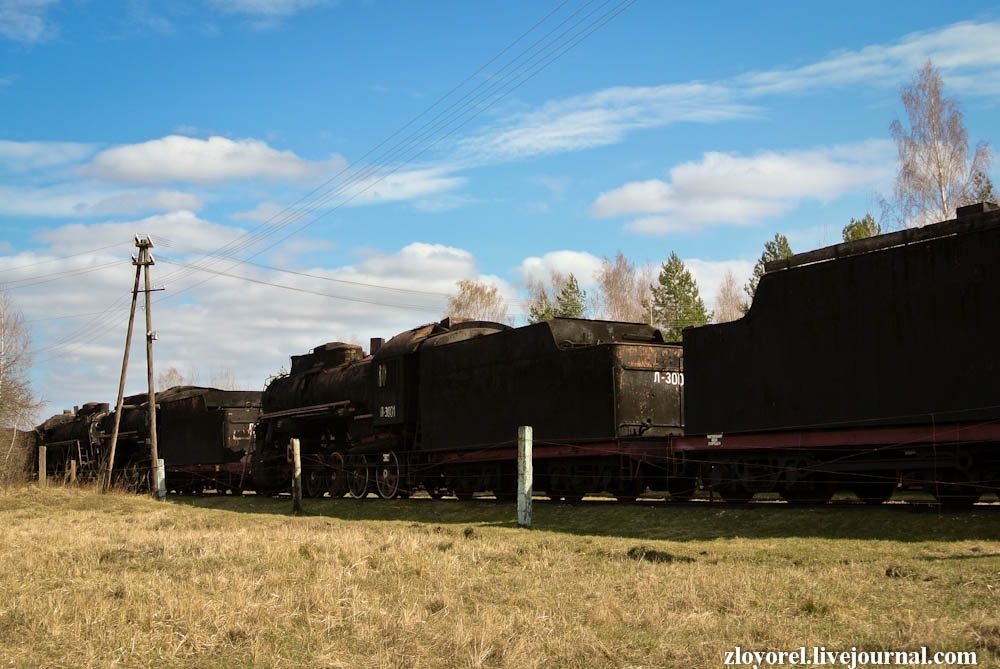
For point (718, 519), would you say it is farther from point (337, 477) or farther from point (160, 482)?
point (160, 482)

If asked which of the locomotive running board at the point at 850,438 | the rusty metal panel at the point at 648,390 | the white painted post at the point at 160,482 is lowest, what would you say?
the white painted post at the point at 160,482

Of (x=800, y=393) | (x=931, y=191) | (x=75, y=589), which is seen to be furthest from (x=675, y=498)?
(x=931, y=191)

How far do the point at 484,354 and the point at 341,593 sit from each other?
Answer: 11.2 meters

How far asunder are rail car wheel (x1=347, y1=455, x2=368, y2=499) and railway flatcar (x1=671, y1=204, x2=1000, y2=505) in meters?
9.65

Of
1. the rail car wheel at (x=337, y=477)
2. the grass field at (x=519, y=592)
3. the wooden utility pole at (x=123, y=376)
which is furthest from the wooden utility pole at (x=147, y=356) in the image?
the grass field at (x=519, y=592)

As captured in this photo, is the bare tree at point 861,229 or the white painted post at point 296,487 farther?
the bare tree at point 861,229

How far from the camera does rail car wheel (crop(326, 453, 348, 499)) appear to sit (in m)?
22.8

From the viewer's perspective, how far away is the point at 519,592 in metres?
7.91

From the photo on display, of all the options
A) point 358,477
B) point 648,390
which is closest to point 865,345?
point 648,390

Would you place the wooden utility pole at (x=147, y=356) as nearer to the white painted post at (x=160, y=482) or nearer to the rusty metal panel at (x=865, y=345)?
the white painted post at (x=160, y=482)

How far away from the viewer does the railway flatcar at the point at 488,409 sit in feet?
52.5

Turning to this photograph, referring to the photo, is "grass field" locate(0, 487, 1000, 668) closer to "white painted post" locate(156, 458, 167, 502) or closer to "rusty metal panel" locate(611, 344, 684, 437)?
"rusty metal panel" locate(611, 344, 684, 437)

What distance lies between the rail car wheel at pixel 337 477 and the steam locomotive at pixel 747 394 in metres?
0.11

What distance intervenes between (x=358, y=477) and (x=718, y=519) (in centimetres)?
1153
